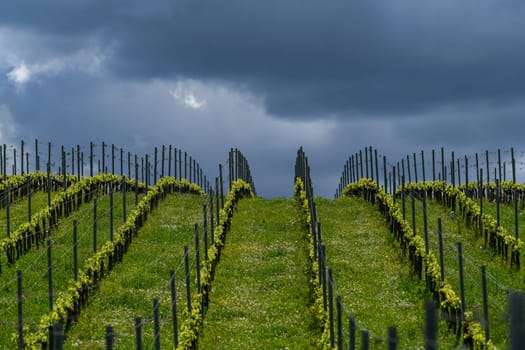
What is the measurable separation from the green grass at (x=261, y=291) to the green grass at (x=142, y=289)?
139 cm

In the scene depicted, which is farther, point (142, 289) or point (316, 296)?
point (142, 289)

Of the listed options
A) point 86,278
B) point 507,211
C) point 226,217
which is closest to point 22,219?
point 226,217

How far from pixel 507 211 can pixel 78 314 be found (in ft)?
82.0

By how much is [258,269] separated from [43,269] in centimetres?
836

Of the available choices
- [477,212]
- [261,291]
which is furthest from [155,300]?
[477,212]

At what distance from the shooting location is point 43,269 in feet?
109

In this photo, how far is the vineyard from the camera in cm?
2516

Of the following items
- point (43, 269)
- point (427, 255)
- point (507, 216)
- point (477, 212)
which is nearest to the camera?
point (427, 255)

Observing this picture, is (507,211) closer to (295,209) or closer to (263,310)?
(295,209)

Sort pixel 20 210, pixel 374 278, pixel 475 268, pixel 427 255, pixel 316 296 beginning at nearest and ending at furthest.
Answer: pixel 316 296 < pixel 427 255 < pixel 374 278 < pixel 475 268 < pixel 20 210

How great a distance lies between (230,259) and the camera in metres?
34.9

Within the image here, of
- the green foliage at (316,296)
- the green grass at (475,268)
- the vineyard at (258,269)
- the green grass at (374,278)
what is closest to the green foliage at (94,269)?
the vineyard at (258,269)

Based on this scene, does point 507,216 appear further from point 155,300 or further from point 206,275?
point 155,300

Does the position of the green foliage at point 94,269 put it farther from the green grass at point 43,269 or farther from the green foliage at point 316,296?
the green foliage at point 316,296
